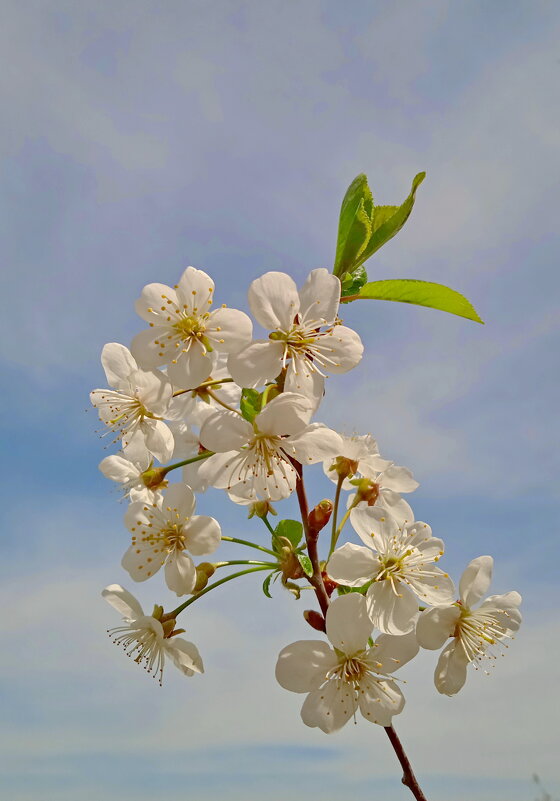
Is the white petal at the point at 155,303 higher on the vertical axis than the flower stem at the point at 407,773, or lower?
higher

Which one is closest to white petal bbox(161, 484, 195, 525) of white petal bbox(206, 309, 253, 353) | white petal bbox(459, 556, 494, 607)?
white petal bbox(206, 309, 253, 353)

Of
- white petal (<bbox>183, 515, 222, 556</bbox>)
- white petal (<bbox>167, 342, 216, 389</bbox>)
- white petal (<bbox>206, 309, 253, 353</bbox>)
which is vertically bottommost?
white petal (<bbox>183, 515, 222, 556</bbox>)

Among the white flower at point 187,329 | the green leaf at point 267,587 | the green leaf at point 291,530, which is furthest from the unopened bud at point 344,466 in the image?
the white flower at point 187,329

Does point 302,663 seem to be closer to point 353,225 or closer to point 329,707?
point 329,707

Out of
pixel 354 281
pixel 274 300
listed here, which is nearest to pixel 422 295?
pixel 354 281

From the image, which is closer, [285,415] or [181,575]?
[285,415]

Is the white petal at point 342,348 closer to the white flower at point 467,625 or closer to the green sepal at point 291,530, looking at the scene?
the green sepal at point 291,530

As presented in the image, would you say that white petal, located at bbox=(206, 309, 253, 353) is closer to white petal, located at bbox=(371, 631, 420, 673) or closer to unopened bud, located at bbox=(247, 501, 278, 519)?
unopened bud, located at bbox=(247, 501, 278, 519)

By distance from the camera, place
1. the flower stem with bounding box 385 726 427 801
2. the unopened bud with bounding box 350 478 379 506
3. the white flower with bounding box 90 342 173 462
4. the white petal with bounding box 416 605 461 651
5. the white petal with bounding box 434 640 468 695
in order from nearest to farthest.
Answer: the flower stem with bounding box 385 726 427 801 < the white petal with bounding box 416 605 461 651 < the white petal with bounding box 434 640 468 695 < the white flower with bounding box 90 342 173 462 < the unopened bud with bounding box 350 478 379 506
